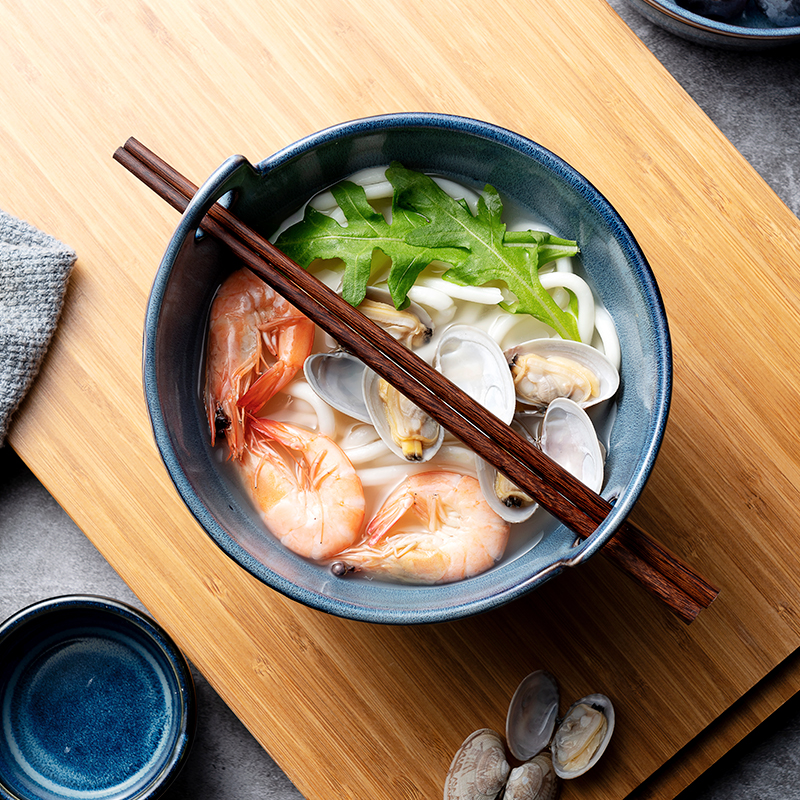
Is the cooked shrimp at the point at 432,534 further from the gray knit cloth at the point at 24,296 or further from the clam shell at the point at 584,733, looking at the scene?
the gray knit cloth at the point at 24,296

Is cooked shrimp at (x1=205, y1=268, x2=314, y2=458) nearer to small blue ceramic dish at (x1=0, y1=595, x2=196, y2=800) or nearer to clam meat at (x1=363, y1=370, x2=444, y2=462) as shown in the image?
clam meat at (x1=363, y1=370, x2=444, y2=462)

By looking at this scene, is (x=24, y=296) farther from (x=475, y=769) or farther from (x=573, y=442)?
(x=475, y=769)

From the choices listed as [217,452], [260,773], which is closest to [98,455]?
[217,452]

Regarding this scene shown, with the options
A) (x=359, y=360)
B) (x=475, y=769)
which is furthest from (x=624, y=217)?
(x=475, y=769)

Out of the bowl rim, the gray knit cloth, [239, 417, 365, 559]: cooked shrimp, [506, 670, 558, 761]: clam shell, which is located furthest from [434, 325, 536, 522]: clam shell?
the bowl rim

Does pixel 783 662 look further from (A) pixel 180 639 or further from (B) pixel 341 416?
(A) pixel 180 639
